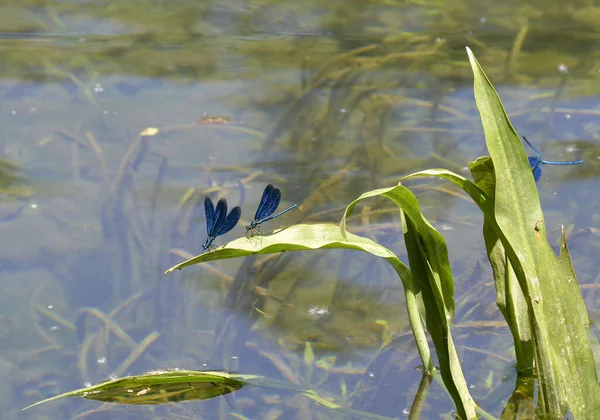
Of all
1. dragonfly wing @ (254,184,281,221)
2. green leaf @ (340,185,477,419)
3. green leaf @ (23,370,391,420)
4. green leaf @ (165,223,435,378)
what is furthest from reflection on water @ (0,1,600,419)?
green leaf @ (165,223,435,378)

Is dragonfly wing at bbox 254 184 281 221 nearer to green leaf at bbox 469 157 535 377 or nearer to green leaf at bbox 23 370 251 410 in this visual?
green leaf at bbox 23 370 251 410

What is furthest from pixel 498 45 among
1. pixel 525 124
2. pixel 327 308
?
pixel 327 308

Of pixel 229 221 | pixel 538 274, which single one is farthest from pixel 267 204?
pixel 538 274

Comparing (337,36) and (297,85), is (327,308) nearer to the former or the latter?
(297,85)

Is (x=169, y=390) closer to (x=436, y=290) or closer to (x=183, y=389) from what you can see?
(x=183, y=389)

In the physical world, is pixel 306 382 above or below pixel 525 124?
below

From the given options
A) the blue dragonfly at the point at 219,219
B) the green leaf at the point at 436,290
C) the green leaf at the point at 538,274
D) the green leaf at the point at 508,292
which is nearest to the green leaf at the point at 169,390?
the blue dragonfly at the point at 219,219
